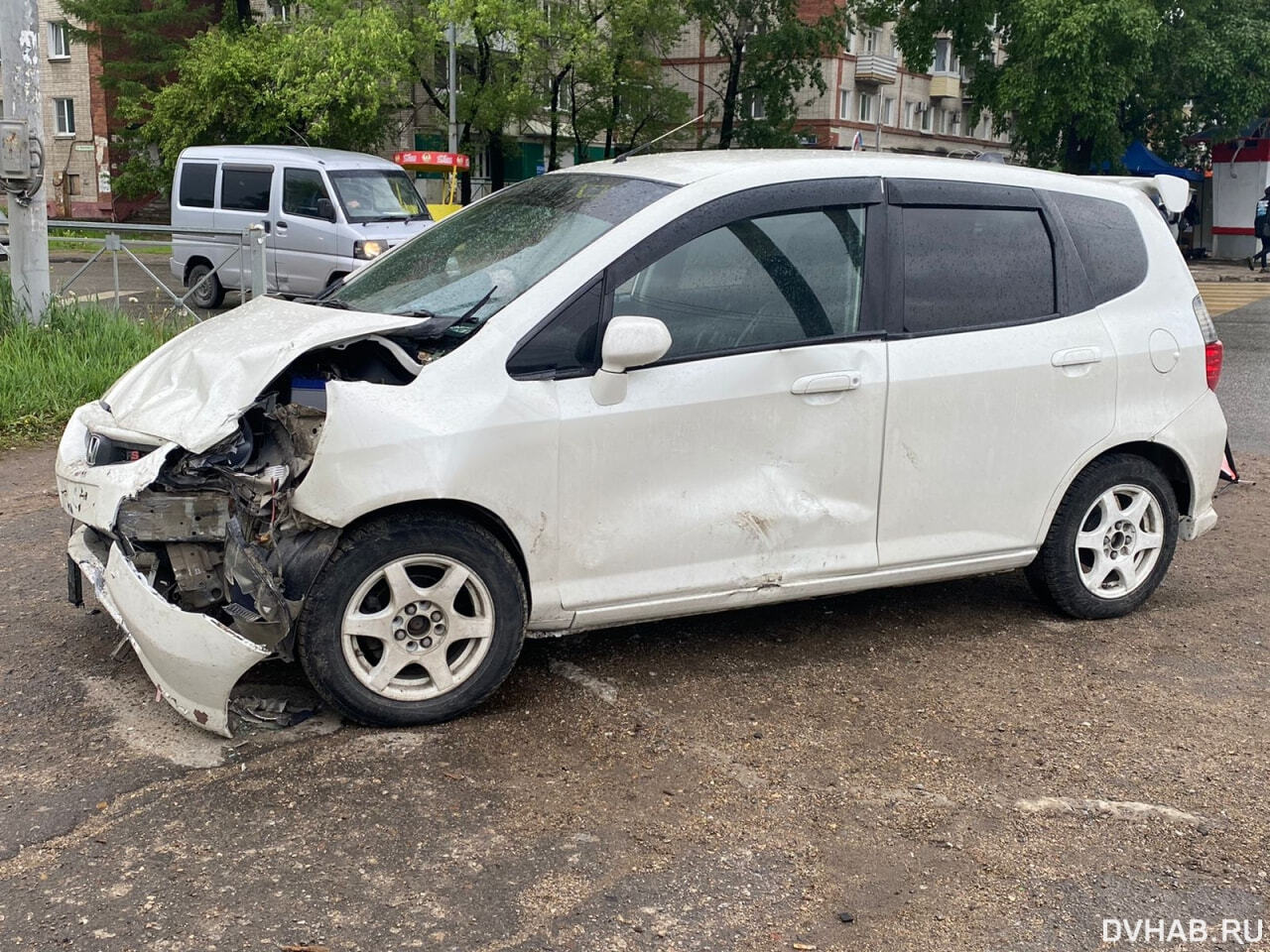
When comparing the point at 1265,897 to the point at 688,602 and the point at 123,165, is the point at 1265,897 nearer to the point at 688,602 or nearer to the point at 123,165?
the point at 688,602

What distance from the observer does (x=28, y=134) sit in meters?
9.66

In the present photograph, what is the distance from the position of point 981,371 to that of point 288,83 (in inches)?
1207

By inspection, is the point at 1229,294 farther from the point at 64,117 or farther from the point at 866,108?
the point at 64,117

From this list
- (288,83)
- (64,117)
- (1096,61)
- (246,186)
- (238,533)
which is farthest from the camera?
(64,117)

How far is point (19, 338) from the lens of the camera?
9.40 m

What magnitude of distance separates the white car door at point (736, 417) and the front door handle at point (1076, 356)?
0.80 m

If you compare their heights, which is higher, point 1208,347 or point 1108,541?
point 1208,347

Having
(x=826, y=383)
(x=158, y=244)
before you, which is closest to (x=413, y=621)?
(x=826, y=383)

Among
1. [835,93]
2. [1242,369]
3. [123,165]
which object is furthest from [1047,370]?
[835,93]

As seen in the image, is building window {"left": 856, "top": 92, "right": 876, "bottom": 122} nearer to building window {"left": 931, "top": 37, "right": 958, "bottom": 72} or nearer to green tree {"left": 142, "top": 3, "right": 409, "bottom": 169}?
building window {"left": 931, "top": 37, "right": 958, "bottom": 72}

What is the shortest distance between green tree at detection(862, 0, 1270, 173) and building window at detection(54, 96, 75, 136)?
26474mm

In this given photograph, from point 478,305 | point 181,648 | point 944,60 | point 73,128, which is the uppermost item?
point 944,60

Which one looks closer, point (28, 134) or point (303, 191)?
point (28, 134)

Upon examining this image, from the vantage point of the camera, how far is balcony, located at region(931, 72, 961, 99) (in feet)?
202
